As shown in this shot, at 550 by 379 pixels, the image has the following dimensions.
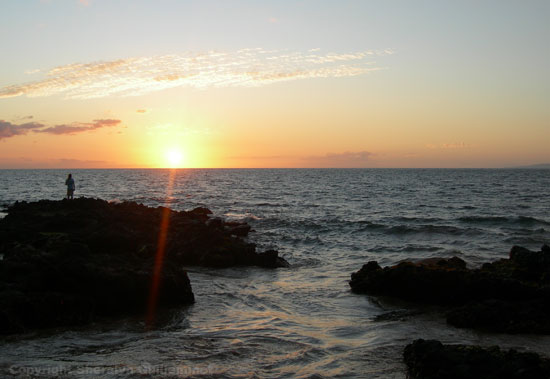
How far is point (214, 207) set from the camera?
149 ft

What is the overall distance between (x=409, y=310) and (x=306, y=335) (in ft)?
10.8

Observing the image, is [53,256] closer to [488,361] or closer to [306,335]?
[306,335]

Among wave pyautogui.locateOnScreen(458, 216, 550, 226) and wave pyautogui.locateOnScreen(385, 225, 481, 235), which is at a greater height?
wave pyautogui.locateOnScreen(458, 216, 550, 226)

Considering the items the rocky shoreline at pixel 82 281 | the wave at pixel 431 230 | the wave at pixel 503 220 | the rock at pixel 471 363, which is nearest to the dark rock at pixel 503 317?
the rock at pixel 471 363

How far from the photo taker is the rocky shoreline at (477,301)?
6492 millimetres

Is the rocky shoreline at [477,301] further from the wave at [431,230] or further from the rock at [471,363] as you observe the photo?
the wave at [431,230]

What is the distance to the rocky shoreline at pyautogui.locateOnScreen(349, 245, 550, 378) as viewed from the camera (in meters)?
6.49

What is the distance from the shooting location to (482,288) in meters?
11.5

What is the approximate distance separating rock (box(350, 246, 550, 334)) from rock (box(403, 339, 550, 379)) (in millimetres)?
2781

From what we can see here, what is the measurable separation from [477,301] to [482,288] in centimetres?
52

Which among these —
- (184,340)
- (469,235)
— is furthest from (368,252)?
(184,340)

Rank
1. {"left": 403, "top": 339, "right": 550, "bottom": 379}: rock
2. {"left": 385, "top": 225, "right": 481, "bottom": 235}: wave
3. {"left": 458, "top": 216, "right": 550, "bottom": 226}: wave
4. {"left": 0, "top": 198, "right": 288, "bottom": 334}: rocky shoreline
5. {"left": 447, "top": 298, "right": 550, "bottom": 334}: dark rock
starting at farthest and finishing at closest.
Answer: {"left": 458, "top": 216, "right": 550, "bottom": 226}: wave
{"left": 385, "top": 225, "right": 481, "bottom": 235}: wave
{"left": 447, "top": 298, "right": 550, "bottom": 334}: dark rock
{"left": 0, "top": 198, "right": 288, "bottom": 334}: rocky shoreline
{"left": 403, "top": 339, "right": 550, "bottom": 379}: rock

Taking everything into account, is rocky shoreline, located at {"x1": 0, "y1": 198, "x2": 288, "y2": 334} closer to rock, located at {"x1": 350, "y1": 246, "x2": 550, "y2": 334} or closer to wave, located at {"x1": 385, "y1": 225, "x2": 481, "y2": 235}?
rock, located at {"x1": 350, "y1": 246, "x2": 550, "y2": 334}

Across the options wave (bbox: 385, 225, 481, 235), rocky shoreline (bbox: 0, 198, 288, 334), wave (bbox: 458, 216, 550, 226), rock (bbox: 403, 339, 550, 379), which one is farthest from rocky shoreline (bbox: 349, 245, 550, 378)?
wave (bbox: 458, 216, 550, 226)
